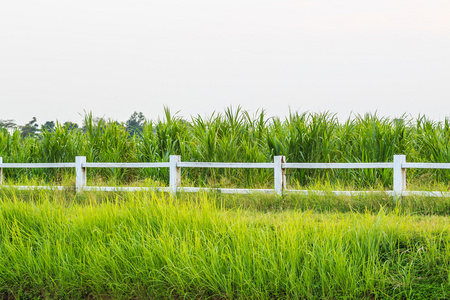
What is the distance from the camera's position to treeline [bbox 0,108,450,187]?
10.9m

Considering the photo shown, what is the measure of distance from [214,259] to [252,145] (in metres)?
7.27

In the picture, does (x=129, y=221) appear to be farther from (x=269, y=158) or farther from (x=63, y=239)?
(x=269, y=158)

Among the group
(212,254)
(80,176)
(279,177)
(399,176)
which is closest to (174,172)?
(279,177)

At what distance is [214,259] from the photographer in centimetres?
505

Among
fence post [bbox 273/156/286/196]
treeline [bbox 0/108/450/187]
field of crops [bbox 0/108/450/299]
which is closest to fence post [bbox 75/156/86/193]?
treeline [bbox 0/108/450/187]

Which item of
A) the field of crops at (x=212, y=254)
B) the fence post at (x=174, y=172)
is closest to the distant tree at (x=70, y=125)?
the fence post at (x=174, y=172)

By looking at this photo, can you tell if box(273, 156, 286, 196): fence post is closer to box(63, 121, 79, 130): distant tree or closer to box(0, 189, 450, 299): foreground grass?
box(0, 189, 450, 299): foreground grass

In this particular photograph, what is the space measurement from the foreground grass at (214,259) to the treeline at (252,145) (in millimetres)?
4254

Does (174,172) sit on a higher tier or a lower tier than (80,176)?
higher

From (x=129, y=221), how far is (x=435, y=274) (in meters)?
3.67

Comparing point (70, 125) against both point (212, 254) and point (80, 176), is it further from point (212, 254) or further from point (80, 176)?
point (212, 254)

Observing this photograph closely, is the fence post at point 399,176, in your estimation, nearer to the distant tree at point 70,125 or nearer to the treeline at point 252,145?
the treeline at point 252,145

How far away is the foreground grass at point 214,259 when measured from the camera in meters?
4.92

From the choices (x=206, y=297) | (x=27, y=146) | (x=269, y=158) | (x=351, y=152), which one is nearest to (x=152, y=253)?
(x=206, y=297)
